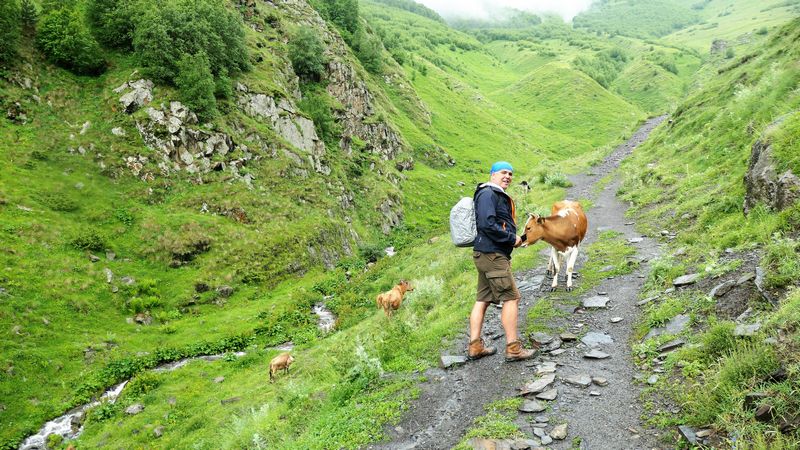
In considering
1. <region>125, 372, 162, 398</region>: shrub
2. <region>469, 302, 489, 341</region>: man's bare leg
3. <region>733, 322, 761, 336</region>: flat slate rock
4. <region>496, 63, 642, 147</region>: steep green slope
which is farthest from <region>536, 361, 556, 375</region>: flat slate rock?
<region>496, 63, 642, 147</region>: steep green slope

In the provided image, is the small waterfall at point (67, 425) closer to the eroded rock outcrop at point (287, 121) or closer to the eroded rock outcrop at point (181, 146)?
the eroded rock outcrop at point (181, 146)

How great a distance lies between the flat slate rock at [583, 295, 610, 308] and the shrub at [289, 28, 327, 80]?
5584 cm

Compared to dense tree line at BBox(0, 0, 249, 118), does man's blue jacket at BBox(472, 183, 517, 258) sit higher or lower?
lower

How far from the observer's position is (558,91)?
422 ft

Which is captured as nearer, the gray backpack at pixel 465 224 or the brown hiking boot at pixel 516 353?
the brown hiking boot at pixel 516 353

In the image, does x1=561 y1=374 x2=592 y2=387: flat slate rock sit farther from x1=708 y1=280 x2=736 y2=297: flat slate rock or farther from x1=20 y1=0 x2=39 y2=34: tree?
x1=20 y1=0 x2=39 y2=34: tree

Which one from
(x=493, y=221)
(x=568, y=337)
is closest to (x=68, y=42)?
(x=493, y=221)

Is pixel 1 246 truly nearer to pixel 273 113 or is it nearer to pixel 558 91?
pixel 273 113

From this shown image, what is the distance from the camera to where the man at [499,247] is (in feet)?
28.3

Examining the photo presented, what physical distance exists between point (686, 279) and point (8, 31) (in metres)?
50.1

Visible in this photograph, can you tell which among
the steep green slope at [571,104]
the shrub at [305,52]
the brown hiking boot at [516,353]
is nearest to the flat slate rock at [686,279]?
the brown hiking boot at [516,353]

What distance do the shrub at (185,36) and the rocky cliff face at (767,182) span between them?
143ft

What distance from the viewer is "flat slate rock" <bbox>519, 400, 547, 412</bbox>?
6.95 metres

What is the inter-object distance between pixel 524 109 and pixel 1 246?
121322 mm
